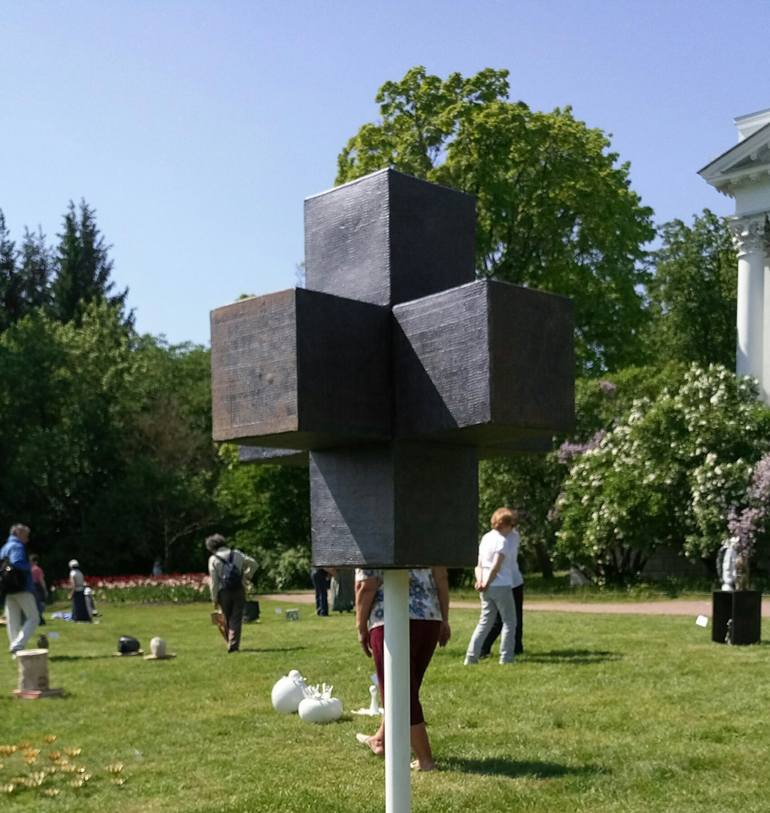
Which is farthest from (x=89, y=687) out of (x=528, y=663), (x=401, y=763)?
(x=401, y=763)

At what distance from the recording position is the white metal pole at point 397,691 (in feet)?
13.0

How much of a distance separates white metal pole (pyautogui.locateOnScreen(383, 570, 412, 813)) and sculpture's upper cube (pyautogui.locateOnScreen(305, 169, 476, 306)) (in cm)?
104

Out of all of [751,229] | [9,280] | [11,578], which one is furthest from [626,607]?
[9,280]

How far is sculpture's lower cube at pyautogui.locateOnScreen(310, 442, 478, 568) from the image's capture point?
3.84 metres

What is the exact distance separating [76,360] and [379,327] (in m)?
44.1

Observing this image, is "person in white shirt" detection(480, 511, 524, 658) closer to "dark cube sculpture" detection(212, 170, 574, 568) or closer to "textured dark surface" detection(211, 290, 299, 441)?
"dark cube sculpture" detection(212, 170, 574, 568)

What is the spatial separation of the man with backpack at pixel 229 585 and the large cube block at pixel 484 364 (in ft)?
41.3

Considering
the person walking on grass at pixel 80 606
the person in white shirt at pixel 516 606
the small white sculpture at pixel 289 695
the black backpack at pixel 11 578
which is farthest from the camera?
the person walking on grass at pixel 80 606

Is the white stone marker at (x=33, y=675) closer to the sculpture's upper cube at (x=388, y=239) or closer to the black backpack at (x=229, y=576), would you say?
the black backpack at (x=229, y=576)

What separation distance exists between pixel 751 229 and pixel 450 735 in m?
30.0

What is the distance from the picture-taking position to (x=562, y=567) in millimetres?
35969

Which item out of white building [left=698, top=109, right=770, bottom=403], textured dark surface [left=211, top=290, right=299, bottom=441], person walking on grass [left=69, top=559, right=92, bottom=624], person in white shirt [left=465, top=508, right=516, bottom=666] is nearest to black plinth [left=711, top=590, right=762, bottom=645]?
person in white shirt [left=465, top=508, right=516, bottom=666]

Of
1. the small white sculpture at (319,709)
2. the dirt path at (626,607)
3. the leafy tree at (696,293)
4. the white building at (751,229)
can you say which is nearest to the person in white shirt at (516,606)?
the small white sculpture at (319,709)

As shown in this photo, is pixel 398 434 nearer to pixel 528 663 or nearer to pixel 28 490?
pixel 528 663
